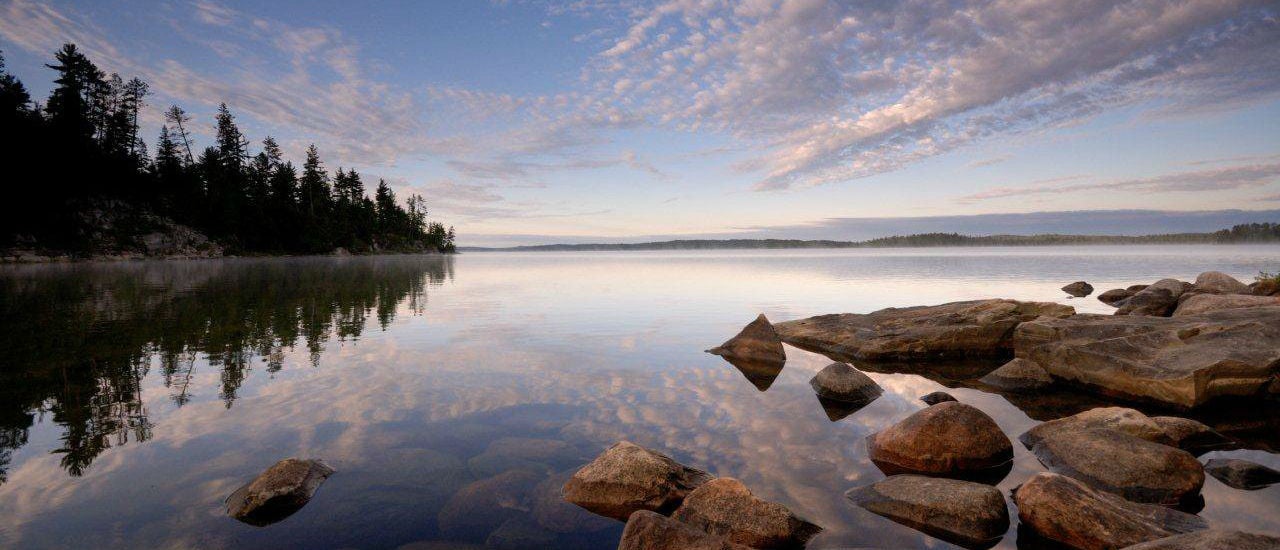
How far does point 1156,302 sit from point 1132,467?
18.3 m

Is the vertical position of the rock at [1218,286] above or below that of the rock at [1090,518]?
above

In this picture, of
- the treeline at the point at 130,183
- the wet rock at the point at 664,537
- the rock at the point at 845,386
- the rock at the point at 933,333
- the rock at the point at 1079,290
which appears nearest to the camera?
the wet rock at the point at 664,537

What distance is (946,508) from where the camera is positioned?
17.6ft

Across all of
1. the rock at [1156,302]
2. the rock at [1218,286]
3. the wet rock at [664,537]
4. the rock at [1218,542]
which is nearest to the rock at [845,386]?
the rock at [1218,542]

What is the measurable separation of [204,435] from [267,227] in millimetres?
118781

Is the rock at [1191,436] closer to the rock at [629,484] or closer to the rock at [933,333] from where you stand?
the rock at [933,333]

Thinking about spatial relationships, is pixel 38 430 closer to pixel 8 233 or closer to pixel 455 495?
pixel 455 495

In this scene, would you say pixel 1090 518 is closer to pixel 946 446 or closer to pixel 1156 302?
pixel 946 446

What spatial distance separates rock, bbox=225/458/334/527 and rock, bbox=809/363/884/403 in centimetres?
861

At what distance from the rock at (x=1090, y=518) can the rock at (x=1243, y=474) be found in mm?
2029

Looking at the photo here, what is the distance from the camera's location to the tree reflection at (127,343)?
26.7ft

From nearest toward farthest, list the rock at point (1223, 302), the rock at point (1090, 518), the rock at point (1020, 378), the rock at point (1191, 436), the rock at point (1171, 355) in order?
the rock at point (1090, 518)
the rock at point (1191, 436)
the rock at point (1171, 355)
the rock at point (1020, 378)
the rock at point (1223, 302)

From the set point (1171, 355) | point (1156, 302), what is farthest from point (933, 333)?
point (1156, 302)

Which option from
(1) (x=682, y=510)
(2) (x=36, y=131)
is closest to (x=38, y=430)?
(1) (x=682, y=510)
